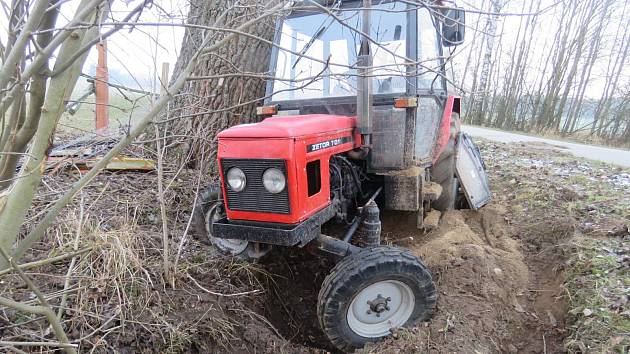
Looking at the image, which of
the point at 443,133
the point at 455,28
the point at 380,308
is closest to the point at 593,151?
the point at 443,133

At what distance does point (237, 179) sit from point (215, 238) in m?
0.81

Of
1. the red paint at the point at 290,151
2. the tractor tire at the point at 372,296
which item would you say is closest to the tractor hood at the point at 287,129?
the red paint at the point at 290,151

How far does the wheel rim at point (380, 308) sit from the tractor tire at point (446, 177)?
180 centimetres

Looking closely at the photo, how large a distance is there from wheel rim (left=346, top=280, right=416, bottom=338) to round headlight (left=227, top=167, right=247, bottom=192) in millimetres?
1003

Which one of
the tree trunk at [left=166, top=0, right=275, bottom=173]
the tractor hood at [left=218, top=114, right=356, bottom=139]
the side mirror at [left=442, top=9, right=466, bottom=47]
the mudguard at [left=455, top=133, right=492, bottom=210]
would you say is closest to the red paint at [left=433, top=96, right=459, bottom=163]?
the mudguard at [left=455, top=133, right=492, bottom=210]

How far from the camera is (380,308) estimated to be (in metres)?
2.67

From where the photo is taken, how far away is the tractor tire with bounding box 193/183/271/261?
3.03 metres

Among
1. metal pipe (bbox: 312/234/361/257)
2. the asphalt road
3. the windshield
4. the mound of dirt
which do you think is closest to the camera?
the mound of dirt

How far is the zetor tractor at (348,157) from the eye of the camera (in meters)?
2.46

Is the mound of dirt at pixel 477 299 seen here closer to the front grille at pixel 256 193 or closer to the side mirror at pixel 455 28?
the front grille at pixel 256 193

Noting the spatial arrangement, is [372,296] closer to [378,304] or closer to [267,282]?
[378,304]

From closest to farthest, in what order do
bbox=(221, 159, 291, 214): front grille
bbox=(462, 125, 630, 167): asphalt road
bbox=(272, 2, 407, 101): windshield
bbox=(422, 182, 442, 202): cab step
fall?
bbox=(221, 159, 291, 214): front grille < bbox=(272, 2, 407, 101): windshield < bbox=(422, 182, 442, 202): cab step < bbox=(462, 125, 630, 167): asphalt road

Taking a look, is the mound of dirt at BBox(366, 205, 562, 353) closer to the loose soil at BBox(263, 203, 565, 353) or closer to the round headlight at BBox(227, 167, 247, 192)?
the loose soil at BBox(263, 203, 565, 353)

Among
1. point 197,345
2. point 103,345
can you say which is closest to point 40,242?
point 103,345
